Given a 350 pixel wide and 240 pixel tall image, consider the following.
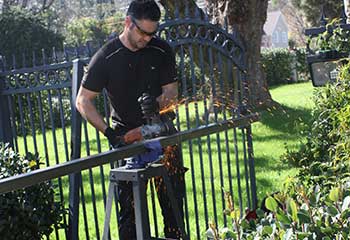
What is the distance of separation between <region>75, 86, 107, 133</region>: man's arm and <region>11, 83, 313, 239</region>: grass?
302mm

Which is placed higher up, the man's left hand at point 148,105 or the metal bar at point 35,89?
the metal bar at point 35,89

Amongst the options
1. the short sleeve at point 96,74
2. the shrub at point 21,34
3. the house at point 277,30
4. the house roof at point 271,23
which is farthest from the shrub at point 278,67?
the house roof at point 271,23

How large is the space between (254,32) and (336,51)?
8.10 metres

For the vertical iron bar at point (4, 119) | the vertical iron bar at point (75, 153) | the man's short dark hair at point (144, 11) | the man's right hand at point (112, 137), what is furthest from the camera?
the vertical iron bar at point (4, 119)

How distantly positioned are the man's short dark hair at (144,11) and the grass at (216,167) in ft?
2.87

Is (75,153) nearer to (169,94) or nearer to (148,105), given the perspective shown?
(169,94)

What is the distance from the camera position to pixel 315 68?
15.8 ft

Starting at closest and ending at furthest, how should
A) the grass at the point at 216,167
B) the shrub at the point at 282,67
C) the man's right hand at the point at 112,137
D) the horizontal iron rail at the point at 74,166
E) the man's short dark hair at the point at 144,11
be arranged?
the horizontal iron rail at the point at 74,166
the man's right hand at the point at 112,137
the man's short dark hair at the point at 144,11
the grass at the point at 216,167
the shrub at the point at 282,67

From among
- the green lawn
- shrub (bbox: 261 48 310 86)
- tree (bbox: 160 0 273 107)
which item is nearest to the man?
the green lawn

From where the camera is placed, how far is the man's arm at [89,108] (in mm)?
3956

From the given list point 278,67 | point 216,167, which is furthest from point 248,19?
point 278,67

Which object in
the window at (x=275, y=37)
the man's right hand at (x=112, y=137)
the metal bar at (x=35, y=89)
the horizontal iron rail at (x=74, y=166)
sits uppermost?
the window at (x=275, y=37)

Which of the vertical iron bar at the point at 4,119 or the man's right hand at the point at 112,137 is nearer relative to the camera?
the man's right hand at the point at 112,137

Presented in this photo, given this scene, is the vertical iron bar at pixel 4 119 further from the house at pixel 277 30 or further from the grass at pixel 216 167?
the house at pixel 277 30
